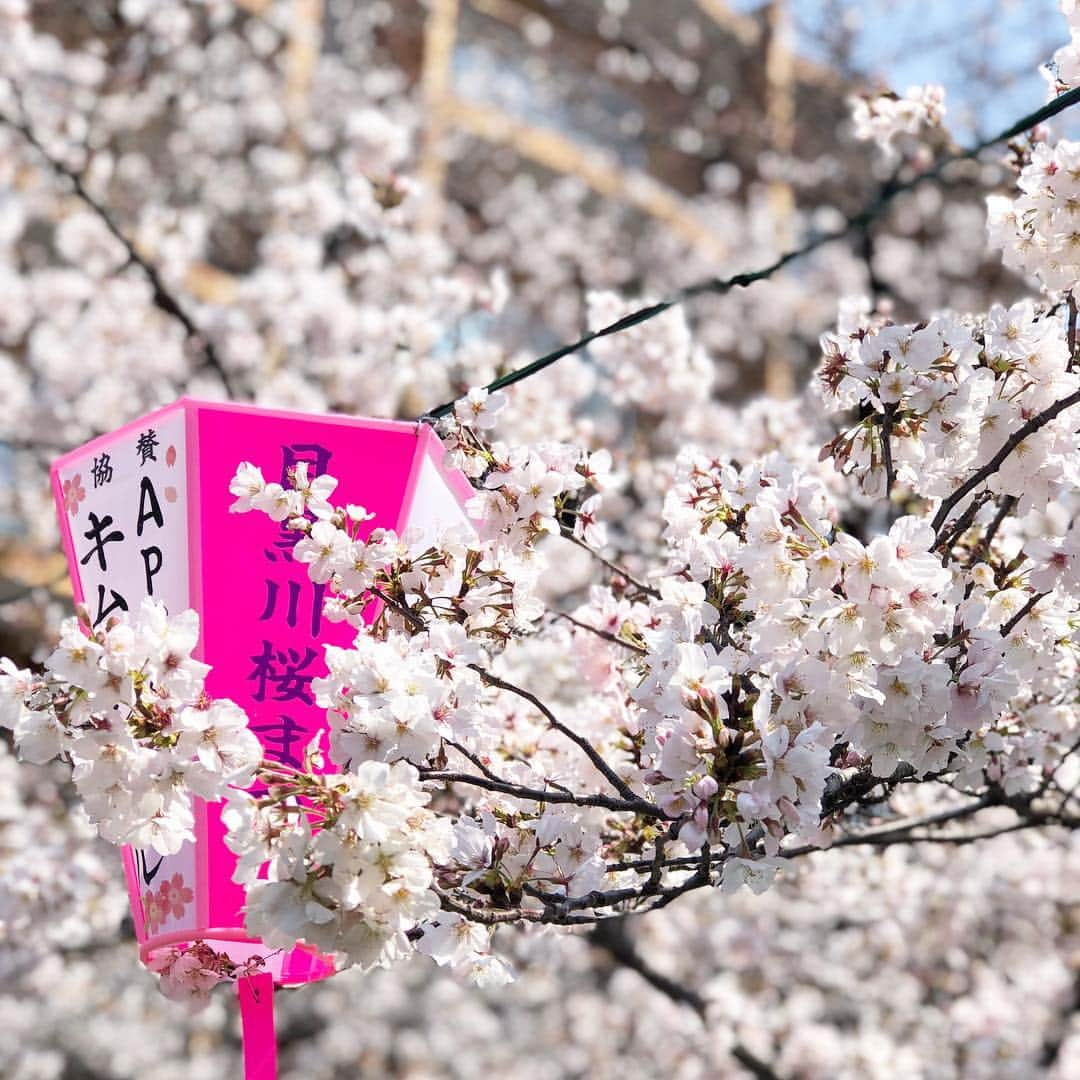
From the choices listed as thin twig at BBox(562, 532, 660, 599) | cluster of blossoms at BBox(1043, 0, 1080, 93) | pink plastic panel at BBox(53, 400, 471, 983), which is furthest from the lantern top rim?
cluster of blossoms at BBox(1043, 0, 1080, 93)

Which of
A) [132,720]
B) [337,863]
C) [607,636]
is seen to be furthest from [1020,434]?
[132,720]

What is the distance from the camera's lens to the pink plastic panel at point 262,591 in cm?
190

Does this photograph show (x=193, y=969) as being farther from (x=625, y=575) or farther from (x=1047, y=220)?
(x=1047, y=220)

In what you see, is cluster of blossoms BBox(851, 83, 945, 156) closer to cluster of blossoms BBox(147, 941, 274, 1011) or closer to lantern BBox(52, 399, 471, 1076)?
lantern BBox(52, 399, 471, 1076)

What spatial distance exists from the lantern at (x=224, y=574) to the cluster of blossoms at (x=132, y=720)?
0.86ft

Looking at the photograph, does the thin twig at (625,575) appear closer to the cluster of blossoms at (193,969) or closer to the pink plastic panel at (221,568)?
the pink plastic panel at (221,568)

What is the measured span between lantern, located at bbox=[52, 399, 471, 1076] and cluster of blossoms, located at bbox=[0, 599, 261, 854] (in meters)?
0.26

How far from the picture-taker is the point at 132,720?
1600mm

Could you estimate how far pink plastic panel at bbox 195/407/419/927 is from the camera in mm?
1897

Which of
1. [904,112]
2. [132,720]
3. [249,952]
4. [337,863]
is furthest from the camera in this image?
[904,112]

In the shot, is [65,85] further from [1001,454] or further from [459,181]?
[1001,454]

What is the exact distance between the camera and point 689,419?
5320mm

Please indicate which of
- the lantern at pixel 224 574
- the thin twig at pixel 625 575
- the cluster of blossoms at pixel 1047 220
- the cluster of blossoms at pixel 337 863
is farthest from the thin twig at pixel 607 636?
the cluster of blossoms at pixel 1047 220

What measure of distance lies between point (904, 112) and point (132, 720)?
7.25 ft
